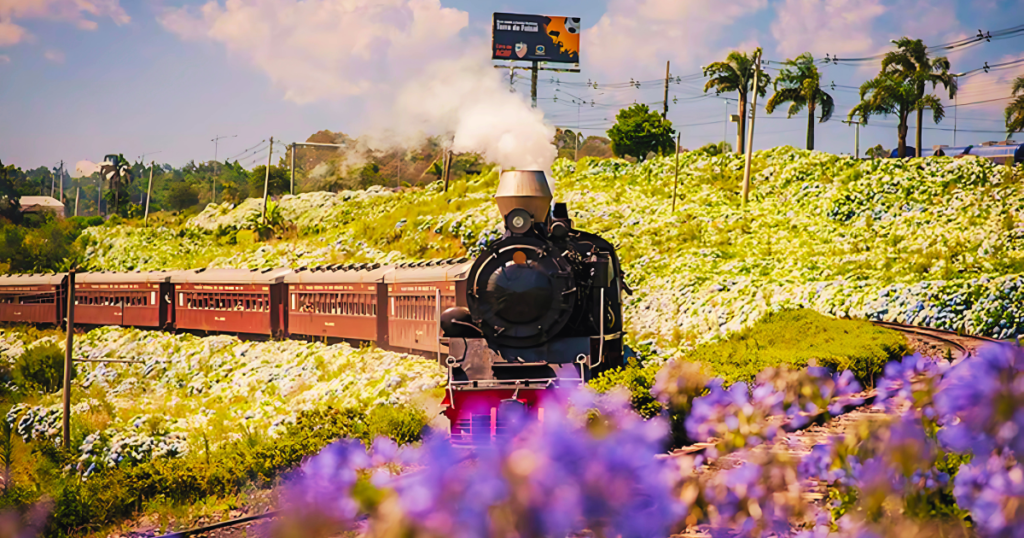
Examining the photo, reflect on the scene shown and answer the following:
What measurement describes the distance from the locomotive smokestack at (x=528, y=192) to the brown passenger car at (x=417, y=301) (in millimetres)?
6303

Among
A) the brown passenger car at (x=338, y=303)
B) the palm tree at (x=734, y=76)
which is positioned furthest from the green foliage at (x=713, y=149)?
the brown passenger car at (x=338, y=303)

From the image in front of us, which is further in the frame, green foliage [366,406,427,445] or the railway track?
green foliage [366,406,427,445]

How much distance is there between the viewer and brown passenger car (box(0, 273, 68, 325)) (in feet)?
129

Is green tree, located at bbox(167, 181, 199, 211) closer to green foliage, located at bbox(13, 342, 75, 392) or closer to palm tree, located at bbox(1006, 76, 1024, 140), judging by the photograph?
green foliage, located at bbox(13, 342, 75, 392)

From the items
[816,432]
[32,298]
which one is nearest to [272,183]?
[32,298]

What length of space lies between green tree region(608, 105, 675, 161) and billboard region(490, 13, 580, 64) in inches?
435

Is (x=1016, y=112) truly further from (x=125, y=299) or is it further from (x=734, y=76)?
(x=125, y=299)

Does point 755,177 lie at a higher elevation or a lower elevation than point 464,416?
higher

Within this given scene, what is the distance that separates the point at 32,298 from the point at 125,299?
7251mm

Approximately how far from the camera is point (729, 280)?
29875mm

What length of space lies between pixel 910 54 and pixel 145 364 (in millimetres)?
43013

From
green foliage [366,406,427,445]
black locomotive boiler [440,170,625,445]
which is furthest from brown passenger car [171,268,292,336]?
black locomotive boiler [440,170,625,445]

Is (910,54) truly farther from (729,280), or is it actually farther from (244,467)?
(244,467)

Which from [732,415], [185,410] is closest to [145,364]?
[185,410]
